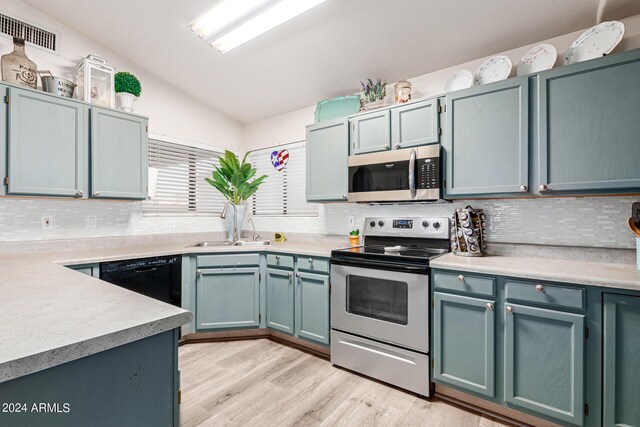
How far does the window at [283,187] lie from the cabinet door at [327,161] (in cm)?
48

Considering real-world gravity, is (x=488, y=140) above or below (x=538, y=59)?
below

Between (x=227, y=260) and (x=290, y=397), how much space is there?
1324 mm

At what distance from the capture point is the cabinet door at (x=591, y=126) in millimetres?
1688

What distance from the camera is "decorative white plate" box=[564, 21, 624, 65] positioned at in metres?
1.82

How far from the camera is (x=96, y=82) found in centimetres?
269

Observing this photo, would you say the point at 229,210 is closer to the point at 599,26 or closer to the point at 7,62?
the point at 7,62

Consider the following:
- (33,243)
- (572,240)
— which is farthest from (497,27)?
(33,243)

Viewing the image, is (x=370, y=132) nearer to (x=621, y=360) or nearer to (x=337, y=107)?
(x=337, y=107)

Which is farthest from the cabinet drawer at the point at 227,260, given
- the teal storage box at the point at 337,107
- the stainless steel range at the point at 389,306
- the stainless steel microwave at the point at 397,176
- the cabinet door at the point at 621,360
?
the cabinet door at the point at 621,360

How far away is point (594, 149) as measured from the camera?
1.78 m

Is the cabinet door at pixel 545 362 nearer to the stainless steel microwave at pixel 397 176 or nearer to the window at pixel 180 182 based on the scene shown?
the stainless steel microwave at pixel 397 176

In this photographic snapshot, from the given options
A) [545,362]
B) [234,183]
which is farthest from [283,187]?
[545,362]

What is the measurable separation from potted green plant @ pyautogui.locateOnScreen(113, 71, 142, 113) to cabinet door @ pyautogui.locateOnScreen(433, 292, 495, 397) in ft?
9.99

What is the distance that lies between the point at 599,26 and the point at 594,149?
0.78 meters
